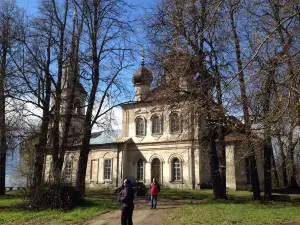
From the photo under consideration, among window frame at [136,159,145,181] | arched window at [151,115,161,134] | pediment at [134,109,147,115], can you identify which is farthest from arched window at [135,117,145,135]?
window frame at [136,159,145,181]

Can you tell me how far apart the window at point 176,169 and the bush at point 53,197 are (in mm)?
15471

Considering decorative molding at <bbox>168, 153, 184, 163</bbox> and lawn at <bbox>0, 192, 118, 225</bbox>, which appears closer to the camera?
lawn at <bbox>0, 192, 118, 225</bbox>

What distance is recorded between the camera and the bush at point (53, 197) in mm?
15039

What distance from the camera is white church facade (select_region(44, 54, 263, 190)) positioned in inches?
1121

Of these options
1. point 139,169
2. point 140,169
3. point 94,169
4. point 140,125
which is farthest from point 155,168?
point 94,169

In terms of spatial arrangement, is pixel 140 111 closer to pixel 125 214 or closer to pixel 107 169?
pixel 107 169

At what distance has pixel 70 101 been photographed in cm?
1969

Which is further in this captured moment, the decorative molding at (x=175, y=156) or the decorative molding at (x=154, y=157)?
the decorative molding at (x=154, y=157)

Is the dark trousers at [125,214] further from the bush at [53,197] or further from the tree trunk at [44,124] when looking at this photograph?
the tree trunk at [44,124]

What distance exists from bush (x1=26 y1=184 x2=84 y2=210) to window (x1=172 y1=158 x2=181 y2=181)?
15.5 meters

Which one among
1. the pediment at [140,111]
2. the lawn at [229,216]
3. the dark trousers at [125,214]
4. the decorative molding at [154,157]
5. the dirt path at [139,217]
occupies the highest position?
the pediment at [140,111]

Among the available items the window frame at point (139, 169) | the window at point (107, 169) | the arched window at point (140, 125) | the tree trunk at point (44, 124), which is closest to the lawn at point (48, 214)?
the tree trunk at point (44, 124)

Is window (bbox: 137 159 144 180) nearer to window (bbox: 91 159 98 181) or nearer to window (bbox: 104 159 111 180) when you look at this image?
window (bbox: 104 159 111 180)

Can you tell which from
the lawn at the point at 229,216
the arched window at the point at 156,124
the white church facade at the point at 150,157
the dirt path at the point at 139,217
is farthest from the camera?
the arched window at the point at 156,124
